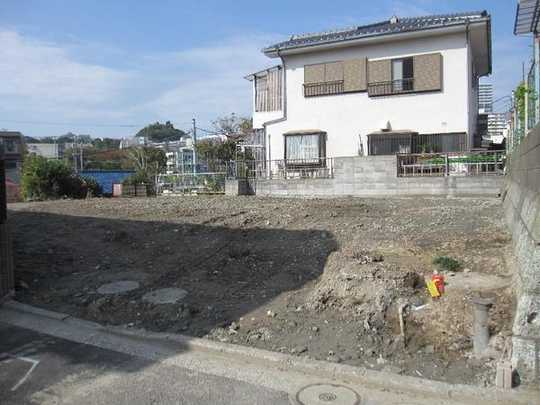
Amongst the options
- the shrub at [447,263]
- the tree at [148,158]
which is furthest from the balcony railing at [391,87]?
the tree at [148,158]

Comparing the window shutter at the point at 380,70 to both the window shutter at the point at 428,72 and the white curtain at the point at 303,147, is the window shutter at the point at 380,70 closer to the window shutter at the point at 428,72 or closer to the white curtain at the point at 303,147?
the window shutter at the point at 428,72

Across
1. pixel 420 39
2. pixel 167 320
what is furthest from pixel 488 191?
pixel 167 320

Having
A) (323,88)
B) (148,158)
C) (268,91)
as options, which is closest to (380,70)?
(323,88)

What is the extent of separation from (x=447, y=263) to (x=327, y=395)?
114 inches

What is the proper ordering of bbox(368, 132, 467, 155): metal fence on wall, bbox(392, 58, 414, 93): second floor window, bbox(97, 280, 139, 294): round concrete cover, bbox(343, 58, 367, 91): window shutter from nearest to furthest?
bbox(97, 280, 139, 294): round concrete cover < bbox(368, 132, 467, 155): metal fence on wall < bbox(392, 58, 414, 93): second floor window < bbox(343, 58, 367, 91): window shutter

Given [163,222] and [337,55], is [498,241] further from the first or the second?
[337,55]

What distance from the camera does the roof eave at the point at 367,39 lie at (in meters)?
19.1

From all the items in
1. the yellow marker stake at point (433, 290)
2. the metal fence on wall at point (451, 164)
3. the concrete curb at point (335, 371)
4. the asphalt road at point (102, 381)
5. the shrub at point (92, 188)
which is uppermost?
the metal fence on wall at point (451, 164)

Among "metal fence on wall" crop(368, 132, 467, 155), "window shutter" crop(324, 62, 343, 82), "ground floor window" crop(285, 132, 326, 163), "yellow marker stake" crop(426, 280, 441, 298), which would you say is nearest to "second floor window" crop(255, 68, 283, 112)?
"ground floor window" crop(285, 132, 326, 163)

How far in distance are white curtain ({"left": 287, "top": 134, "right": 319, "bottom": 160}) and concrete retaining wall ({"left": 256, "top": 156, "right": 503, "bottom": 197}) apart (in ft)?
13.3

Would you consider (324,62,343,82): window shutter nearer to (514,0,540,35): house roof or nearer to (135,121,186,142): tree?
(514,0,540,35): house roof

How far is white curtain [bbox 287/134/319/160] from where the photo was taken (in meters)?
22.2

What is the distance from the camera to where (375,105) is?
2116 cm

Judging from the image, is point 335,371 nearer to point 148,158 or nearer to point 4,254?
point 4,254
